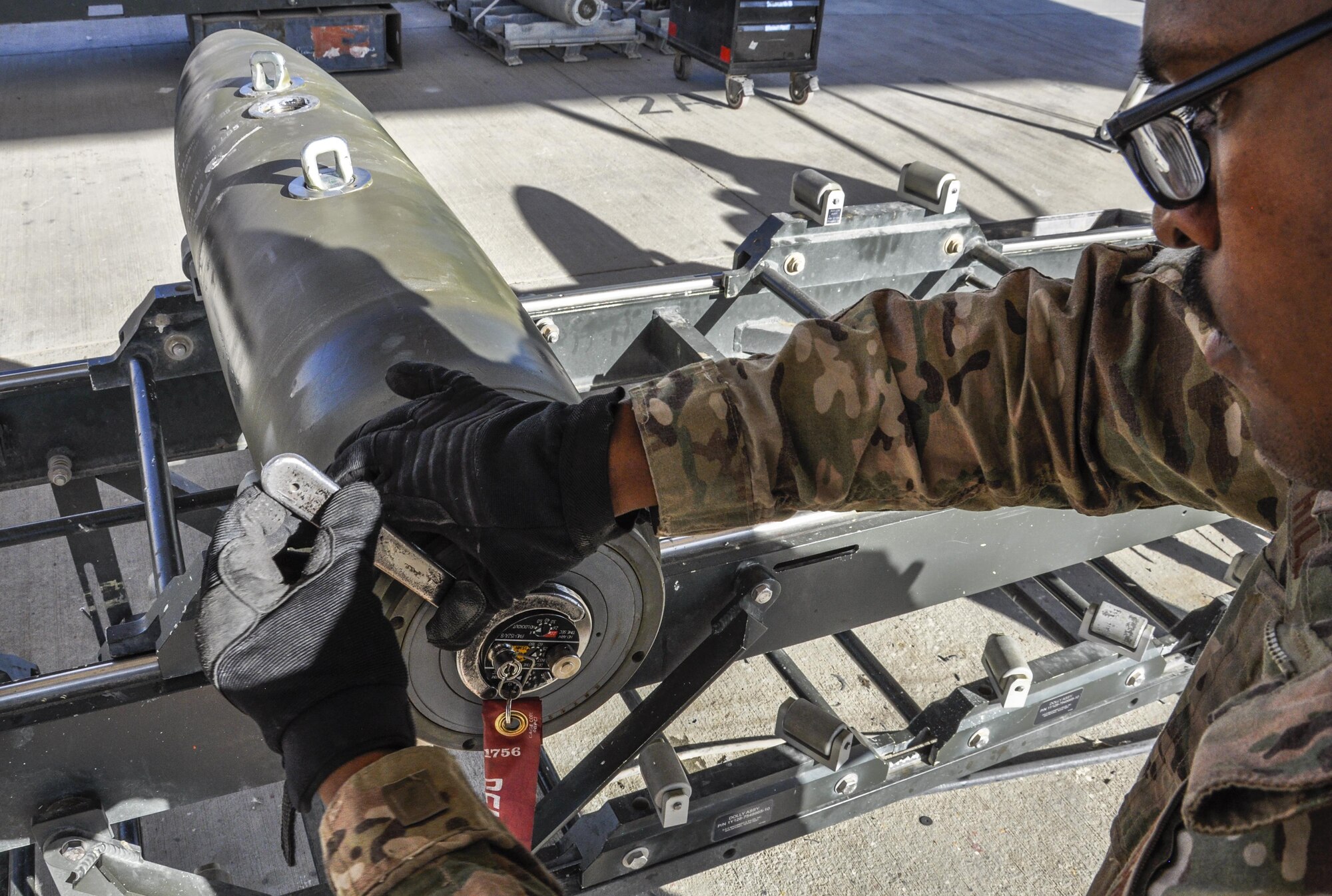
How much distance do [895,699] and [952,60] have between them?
8.00m

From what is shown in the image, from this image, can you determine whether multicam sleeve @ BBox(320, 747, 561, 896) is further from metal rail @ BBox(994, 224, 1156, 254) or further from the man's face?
metal rail @ BBox(994, 224, 1156, 254)

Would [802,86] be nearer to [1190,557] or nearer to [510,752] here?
[1190,557]

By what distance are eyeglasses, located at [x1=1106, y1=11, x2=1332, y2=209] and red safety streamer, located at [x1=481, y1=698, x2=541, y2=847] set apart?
38.7 inches

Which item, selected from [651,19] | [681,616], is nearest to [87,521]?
[681,616]

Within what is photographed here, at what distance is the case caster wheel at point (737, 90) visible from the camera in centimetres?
738

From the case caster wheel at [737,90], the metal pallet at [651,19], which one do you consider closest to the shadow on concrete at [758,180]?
the case caster wheel at [737,90]

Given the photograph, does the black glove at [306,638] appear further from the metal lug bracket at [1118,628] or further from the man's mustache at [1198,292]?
the metal lug bracket at [1118,628]

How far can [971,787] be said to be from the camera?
2768mm

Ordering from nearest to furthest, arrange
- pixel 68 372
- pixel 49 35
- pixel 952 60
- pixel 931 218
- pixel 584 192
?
1. pixel 68 372
2. pixel 931 218
3. pixel 584 192
4. pixel 49 35
5. pixel 952 60

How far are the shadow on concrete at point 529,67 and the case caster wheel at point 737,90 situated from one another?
59 centimetres

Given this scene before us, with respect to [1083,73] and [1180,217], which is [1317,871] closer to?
[1180,217]

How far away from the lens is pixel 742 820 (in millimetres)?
1979

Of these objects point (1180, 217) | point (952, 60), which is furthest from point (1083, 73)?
point (1180, 217)

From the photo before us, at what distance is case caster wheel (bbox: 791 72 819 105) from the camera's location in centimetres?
756
